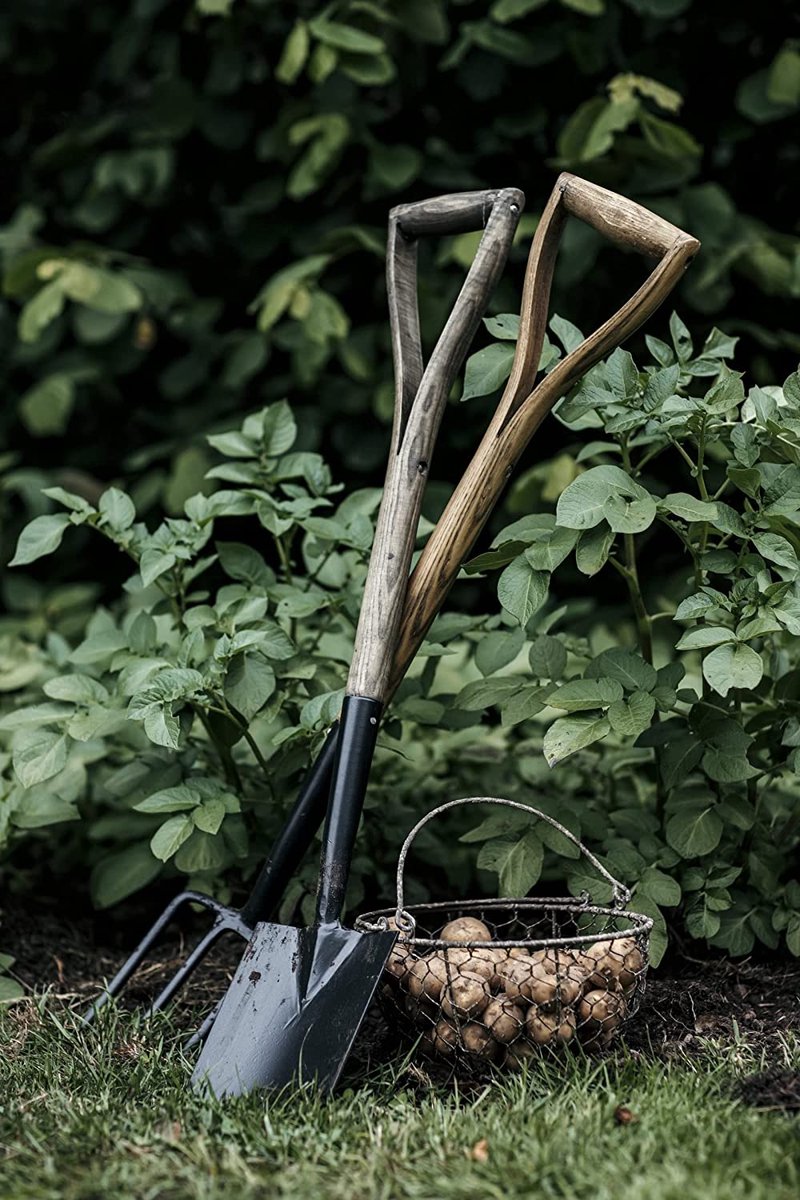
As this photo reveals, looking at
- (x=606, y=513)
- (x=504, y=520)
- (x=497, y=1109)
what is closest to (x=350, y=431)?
(x=504, y=520)

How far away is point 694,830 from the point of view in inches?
80.4

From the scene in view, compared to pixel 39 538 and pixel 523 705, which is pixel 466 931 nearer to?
pixel 523 705

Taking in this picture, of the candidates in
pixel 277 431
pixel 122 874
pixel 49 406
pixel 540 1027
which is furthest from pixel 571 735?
pixel 49 406

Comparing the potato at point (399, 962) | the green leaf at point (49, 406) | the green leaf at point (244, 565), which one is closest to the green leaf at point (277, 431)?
the green leaf at point (244, 565)

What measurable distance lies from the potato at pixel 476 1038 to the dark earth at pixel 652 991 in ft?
0.25

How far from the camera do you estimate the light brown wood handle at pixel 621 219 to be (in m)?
1.86

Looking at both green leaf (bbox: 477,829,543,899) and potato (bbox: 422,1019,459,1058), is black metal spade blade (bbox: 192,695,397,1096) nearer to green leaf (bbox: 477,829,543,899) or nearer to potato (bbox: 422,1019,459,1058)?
potato (bbox: 422,1019,459,1058)

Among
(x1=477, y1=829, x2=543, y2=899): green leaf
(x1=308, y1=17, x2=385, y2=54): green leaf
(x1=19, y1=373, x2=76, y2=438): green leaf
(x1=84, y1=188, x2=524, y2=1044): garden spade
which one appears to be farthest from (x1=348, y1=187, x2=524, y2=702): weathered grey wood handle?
(x1=19, y1=373, x2=76, y2=438): green leaf

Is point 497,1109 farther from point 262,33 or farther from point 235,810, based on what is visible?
point 262,33

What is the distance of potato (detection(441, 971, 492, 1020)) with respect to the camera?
1.70 meters

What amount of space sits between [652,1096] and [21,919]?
1.36 metres

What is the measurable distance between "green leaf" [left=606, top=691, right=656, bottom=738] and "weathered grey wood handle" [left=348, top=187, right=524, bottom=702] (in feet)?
1.13

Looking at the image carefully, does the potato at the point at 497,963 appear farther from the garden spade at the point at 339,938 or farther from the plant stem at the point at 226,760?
the plant stem at the point at 226,760

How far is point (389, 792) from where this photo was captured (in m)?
2.43
